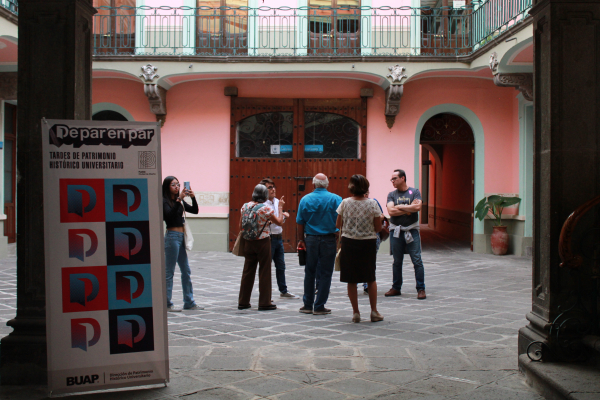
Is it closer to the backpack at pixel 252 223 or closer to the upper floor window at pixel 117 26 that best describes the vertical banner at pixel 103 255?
the backpack at pixel 252 223

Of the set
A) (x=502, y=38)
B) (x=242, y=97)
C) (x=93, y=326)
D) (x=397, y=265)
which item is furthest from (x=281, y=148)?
(x=93, y=326)

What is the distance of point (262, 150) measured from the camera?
13.8 metres

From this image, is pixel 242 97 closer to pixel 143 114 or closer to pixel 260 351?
pixel 143 114

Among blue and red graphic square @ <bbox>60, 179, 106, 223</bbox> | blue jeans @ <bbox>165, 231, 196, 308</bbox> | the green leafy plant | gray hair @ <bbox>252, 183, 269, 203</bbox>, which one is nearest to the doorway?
the green leafy plant

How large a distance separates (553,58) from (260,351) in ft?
10.8

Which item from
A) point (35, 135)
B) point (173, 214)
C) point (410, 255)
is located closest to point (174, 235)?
point (173, 214)

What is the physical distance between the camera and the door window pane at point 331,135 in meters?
13.7

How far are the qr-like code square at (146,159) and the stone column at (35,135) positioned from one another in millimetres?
741

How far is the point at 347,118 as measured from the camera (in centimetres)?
1376

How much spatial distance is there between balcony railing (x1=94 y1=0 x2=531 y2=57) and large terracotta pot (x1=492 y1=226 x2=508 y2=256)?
13.5 ft

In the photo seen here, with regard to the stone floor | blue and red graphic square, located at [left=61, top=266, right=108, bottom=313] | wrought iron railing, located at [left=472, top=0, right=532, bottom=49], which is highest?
Result: wrought iron railing, located at [left=472, top=0, right=532, bottom=49]

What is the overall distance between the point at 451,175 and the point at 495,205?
5.93m

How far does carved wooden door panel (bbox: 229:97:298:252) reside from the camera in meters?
13.7

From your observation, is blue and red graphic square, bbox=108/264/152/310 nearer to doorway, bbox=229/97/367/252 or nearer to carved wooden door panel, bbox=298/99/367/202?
doorway, bbox=229/97/367/252
